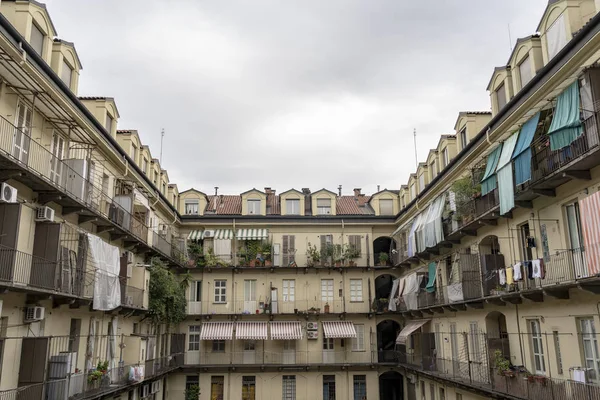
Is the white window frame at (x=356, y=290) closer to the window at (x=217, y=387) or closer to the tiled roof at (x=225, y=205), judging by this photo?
the tiled roof at (x=225, y=205)

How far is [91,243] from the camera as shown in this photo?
727 inches

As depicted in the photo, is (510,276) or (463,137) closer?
(510,276)

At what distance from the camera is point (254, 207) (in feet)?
121

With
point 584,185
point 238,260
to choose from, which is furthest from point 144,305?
point 584,185

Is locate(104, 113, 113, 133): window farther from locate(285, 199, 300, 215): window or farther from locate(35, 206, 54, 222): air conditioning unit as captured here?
locate(285, 199, 300, 215): window

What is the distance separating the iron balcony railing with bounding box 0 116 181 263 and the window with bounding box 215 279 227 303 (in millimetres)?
10941

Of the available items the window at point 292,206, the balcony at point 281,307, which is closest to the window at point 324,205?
the window at point 292,206

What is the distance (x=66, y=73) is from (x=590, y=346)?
19.3 metres

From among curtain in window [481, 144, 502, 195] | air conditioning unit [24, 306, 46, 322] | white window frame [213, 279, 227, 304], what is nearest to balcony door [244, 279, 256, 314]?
white window frame [213, 279, 227, 304]

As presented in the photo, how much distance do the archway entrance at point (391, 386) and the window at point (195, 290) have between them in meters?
13.6

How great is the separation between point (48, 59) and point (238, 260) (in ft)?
66.1

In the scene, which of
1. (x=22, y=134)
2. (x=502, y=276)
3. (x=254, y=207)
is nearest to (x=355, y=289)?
(x=254, y=207)

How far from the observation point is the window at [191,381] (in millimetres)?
32500

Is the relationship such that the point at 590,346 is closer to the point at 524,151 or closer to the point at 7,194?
the point at 524,151
